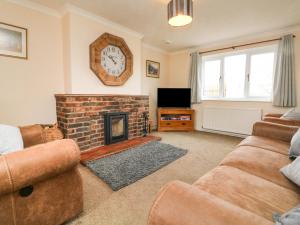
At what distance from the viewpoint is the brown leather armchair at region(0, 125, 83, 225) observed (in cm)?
95

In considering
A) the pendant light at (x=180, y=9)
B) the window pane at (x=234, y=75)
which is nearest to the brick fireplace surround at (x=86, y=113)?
the pendant light at (x=180, y=9)

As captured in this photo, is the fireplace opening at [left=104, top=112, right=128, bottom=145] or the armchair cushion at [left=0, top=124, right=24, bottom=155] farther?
the fireplace opening at [left=104, top=112, right=128, bottom=145]

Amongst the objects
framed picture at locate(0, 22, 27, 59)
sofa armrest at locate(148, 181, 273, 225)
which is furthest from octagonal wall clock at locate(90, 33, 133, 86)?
sofa armrest at locate(148, 181, 273, 225)

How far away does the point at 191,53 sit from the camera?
451cm

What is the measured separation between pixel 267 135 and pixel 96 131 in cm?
257

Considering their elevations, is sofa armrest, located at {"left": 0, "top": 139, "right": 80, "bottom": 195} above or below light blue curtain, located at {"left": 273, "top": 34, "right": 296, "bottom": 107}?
below

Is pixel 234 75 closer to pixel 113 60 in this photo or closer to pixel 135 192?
Answer: pixel 113 60

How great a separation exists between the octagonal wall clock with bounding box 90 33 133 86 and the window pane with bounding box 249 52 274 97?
2.75 meters

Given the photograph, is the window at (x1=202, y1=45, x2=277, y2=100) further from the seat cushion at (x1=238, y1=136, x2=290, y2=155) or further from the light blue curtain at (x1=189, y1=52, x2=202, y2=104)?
the seat cushion at (x1=238, y1=136, x2=290, y2=155)

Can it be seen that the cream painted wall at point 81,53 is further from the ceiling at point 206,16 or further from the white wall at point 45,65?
the ceiling at point 206,16

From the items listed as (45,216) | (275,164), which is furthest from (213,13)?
(45,216)

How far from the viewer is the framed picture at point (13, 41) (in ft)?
7.42

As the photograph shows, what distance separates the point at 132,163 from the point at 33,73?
204cm

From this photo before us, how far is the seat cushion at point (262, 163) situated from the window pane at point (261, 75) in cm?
263
